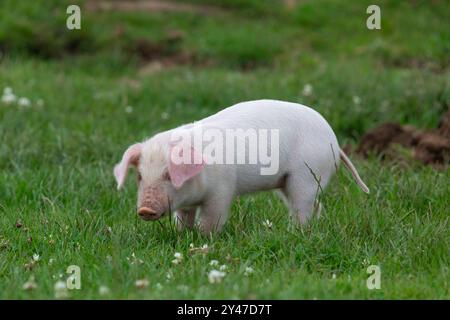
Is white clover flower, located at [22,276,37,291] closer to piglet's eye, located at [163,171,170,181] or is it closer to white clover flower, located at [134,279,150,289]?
white clover flower, located at [134,279,150,289]

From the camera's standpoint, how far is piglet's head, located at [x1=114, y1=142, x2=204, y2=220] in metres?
4.86

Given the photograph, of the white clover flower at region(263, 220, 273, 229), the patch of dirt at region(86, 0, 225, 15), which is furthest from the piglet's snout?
the patch of dirt at region(86, 0, 225, 15)

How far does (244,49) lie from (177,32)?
975 millimetres

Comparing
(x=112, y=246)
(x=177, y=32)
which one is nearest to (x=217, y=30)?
(x=177, y=32)

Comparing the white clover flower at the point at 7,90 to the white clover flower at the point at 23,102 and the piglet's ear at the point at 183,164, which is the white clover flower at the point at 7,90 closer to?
the white clover flower at the point at 23,102

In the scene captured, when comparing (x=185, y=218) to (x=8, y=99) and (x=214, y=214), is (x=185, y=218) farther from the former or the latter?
(x=8, y=99)

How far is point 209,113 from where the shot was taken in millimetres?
9156

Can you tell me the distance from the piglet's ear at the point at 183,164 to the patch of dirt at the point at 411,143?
2.62 m

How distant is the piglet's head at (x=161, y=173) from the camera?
4.86m

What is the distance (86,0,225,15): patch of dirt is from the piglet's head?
8477 millimetres

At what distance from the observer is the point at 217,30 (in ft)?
41.5

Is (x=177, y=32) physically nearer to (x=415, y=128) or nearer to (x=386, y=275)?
(x=415, y=128)

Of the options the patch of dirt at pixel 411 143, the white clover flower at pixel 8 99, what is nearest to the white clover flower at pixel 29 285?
the patch of dirt at pixel 411 143

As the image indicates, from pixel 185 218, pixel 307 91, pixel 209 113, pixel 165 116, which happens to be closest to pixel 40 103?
pixel 165 116
